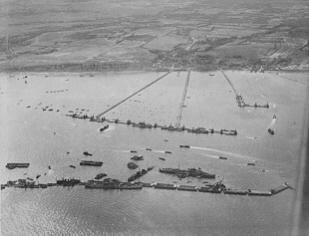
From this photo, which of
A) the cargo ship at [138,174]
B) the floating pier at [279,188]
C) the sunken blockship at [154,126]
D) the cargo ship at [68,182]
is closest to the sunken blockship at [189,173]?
the cargo ship at [138,174]

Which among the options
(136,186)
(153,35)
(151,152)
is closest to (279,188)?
(136,186)

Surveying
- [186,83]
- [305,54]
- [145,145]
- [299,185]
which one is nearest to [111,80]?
[186,83]

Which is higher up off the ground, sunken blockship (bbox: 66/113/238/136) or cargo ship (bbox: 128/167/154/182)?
sunken blockship (bbox: 66/113/238/136)

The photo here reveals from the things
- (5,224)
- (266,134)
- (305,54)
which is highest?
(305,54)

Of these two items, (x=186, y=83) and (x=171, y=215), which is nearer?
(x=171, y=215)

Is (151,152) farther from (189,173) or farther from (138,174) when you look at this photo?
(189,173)

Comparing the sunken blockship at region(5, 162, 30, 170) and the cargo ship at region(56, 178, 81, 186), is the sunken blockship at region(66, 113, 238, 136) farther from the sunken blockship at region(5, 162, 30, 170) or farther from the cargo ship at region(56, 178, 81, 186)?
the cargo ship at region(56, 178, 81, 186)

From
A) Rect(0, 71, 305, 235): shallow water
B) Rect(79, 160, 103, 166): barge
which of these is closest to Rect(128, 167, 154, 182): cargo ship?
Rect(0, 71, 305, 235): shallow water

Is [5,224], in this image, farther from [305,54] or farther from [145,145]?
[305,54]
